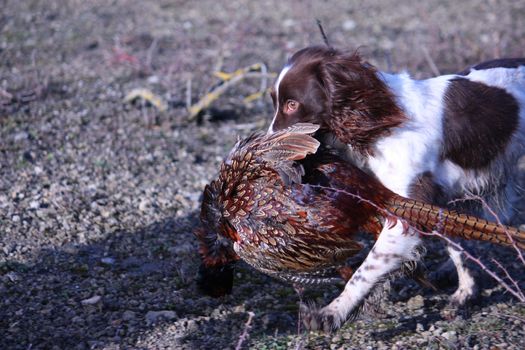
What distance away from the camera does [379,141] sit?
3.74 metres

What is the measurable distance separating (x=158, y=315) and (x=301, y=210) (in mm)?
889

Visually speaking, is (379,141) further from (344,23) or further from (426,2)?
(426,2)

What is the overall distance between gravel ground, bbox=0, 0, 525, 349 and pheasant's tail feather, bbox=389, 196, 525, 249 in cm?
35

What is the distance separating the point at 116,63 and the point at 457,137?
445 cm

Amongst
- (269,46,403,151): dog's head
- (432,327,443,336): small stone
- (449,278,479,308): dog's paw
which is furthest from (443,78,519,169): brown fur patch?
(432,327,443,336): small stone

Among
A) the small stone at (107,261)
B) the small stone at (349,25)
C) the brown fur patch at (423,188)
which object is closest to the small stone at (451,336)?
the brown fur patch at (423,188)

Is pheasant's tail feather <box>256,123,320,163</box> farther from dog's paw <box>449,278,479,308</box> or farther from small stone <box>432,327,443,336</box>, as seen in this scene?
dog's paw <box>449,278,479,308</box>

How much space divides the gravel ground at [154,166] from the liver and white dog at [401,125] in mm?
393

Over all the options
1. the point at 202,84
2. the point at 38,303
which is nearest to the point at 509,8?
the point at 202,84

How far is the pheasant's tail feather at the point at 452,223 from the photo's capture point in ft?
11.2

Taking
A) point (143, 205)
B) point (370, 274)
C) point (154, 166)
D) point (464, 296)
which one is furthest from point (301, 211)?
point (154, 166)

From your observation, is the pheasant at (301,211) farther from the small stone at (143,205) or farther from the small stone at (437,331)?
the small stone at (143,205)

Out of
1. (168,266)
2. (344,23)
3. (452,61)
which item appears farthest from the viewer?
(344,23)

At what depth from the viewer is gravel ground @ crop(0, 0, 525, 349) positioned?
3.71 meters
